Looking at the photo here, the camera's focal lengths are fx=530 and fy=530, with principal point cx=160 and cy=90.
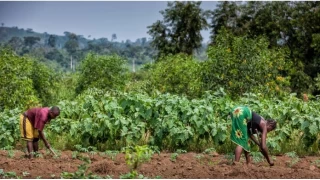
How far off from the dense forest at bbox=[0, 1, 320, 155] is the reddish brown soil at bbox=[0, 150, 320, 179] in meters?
1.16

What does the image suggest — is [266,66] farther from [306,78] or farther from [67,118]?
[306,78]

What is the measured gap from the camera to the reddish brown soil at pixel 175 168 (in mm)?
6938

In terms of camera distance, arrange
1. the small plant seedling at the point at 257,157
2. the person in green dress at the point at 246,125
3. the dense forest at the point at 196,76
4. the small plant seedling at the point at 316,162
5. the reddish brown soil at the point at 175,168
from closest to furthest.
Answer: the reddish brown soil at the point at 175,168 < the person in green dress at the point at 246,125 < the small plant seedling at the point at 316,162 < the small plant seedling at the point at 257,157 < the dense forest at the point at 196,76

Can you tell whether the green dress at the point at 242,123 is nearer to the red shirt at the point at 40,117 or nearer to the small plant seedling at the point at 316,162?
the small plant seedling at the point at 316,162

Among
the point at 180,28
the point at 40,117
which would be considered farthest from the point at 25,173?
the point at 180,28

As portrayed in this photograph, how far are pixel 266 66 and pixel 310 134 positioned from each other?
27.2 ft

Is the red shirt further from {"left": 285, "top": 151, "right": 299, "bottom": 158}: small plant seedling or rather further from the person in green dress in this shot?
{"left": 285, "top": 151, "right": 299, "bottom": 158}: small plant seedling

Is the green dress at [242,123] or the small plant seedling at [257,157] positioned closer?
the green dress at [242,123]

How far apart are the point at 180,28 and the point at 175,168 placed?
3202 cm

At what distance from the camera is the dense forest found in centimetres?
975

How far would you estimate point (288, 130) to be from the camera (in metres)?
9.24

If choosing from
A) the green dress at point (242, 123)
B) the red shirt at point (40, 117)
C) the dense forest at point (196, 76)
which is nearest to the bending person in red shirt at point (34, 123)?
the red shirt at point (40, 117)

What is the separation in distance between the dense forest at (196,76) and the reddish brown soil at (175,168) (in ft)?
3.80

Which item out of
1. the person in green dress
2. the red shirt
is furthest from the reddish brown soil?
the red shirt
